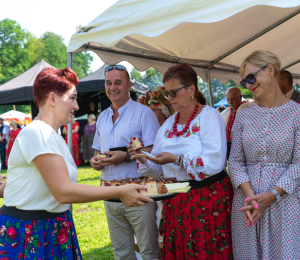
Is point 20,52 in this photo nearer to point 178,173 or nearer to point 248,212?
point 178,173

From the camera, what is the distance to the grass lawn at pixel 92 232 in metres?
3.79

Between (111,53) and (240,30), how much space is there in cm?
152

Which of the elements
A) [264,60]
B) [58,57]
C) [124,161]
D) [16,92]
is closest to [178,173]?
[124,161]

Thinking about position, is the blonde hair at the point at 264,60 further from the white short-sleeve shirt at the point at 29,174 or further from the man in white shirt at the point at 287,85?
the man in white shirt at the point at 287,85

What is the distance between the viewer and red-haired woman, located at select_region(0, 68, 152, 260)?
4.73 feet

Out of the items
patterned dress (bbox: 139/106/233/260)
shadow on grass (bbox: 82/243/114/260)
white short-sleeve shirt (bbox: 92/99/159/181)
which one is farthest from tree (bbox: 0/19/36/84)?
patterned dress (bbox: 139/106/233/260)

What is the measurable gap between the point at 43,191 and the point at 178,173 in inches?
43.7

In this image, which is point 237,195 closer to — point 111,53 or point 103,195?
point 103,195

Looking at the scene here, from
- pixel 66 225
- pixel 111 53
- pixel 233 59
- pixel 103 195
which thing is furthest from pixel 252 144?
pixel 233 59

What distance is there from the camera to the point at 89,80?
10570 mm

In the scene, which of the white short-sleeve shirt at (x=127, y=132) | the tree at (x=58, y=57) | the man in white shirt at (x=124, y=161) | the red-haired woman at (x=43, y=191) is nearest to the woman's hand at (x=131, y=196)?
the red-haired woman at (x=43, y=191)

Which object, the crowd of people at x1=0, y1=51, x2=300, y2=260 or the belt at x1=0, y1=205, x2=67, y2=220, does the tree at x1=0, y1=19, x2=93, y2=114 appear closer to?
the crowd of people at x1=0, y1=51, x2=300, y2=260

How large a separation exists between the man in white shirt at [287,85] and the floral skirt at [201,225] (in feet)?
9.65

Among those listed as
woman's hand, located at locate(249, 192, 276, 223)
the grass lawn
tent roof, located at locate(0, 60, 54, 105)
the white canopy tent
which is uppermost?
tent roof, located at locate(0, 60, 54, 105)
